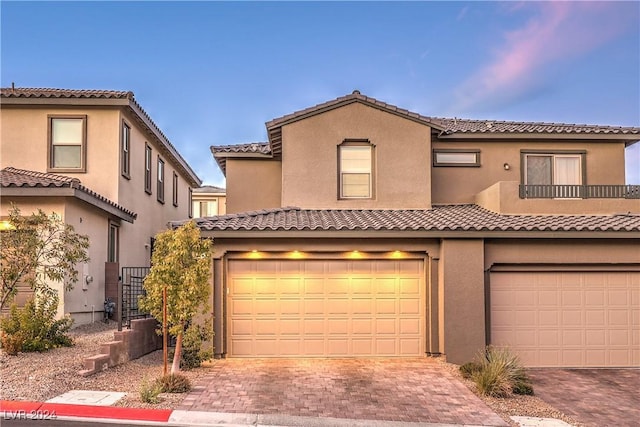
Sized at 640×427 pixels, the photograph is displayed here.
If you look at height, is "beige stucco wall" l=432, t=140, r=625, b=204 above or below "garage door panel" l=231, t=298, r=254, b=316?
above

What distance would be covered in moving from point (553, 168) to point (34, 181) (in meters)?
15.5

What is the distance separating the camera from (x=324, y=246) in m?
12.4

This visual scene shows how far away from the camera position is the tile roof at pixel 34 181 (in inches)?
473

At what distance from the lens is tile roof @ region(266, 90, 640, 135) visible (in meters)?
14.8

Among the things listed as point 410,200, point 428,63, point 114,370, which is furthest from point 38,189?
point 428,63

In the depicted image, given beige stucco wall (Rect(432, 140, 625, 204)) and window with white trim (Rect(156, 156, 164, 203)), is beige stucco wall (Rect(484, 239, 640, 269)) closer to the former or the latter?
beige stucco wall (Rect(432, 140, 625, 204))

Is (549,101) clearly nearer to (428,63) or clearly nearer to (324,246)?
(428,63)

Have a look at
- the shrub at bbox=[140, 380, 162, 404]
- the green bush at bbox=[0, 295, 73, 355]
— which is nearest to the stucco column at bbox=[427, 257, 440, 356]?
the shrub at bbox=[140, 380, 162, 404]

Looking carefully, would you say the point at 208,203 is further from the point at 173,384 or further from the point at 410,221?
the point at 173,384

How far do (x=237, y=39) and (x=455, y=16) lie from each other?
8916 mm

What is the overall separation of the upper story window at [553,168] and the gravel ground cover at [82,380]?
8.49 metres

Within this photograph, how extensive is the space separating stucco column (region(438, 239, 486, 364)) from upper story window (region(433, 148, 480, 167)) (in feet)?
15.0

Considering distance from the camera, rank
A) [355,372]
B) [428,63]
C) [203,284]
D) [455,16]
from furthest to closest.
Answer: [428,63]
[455,16]
[355,372]
[203,284]

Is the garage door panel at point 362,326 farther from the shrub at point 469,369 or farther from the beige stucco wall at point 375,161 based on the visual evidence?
the beige stucco wall at point 375,161
